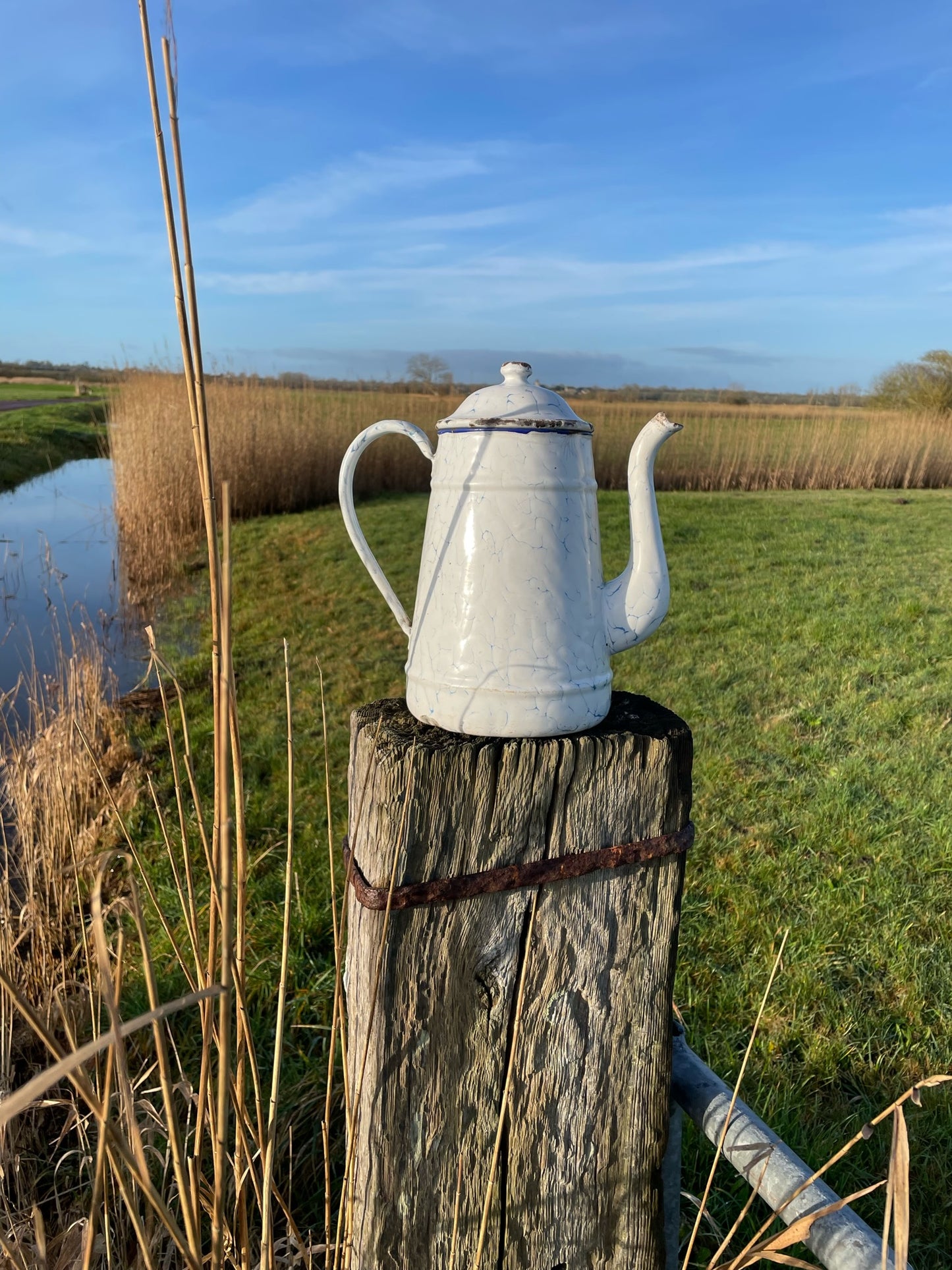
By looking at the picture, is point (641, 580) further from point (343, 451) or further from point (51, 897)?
point (343, 451)

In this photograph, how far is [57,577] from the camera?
8.14 meters

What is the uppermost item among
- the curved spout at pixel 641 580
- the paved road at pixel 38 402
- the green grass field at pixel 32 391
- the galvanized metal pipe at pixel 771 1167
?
the green grass field at pixel 32 391

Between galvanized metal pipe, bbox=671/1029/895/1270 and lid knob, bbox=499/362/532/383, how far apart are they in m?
0.94

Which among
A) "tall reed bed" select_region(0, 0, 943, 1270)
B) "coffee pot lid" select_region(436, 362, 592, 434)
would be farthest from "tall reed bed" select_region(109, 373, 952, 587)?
"coffee pot lid" select_region(436, 362, 592, 434)

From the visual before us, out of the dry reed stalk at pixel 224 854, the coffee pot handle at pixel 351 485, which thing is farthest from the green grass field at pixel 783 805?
the dry reed stalk at pixel 224 854

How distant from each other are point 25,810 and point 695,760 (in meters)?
2.90

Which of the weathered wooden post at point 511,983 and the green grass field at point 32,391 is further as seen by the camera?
the green grass field at point 32,391

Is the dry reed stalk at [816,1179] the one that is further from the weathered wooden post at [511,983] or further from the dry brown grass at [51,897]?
the dry brown grass at [51,897]

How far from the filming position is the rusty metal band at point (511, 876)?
0.94m

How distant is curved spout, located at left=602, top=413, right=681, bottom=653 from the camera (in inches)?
44.4

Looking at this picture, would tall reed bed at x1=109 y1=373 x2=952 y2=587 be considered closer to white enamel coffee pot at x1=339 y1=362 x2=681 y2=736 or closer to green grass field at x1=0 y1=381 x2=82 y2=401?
white enamel coffee pot at x1=339 y1=362 x2=681 y2=736

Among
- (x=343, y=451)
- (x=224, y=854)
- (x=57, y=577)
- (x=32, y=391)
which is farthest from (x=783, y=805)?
(x=32, y=391)

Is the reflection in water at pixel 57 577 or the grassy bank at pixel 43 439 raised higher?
the grassy bank at pixel 43 439

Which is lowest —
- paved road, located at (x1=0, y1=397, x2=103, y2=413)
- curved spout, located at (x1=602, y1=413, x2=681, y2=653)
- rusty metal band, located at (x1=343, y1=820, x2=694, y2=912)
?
rusty metal band, located at (x1=343, y1=820, x2=694, y2=912)
